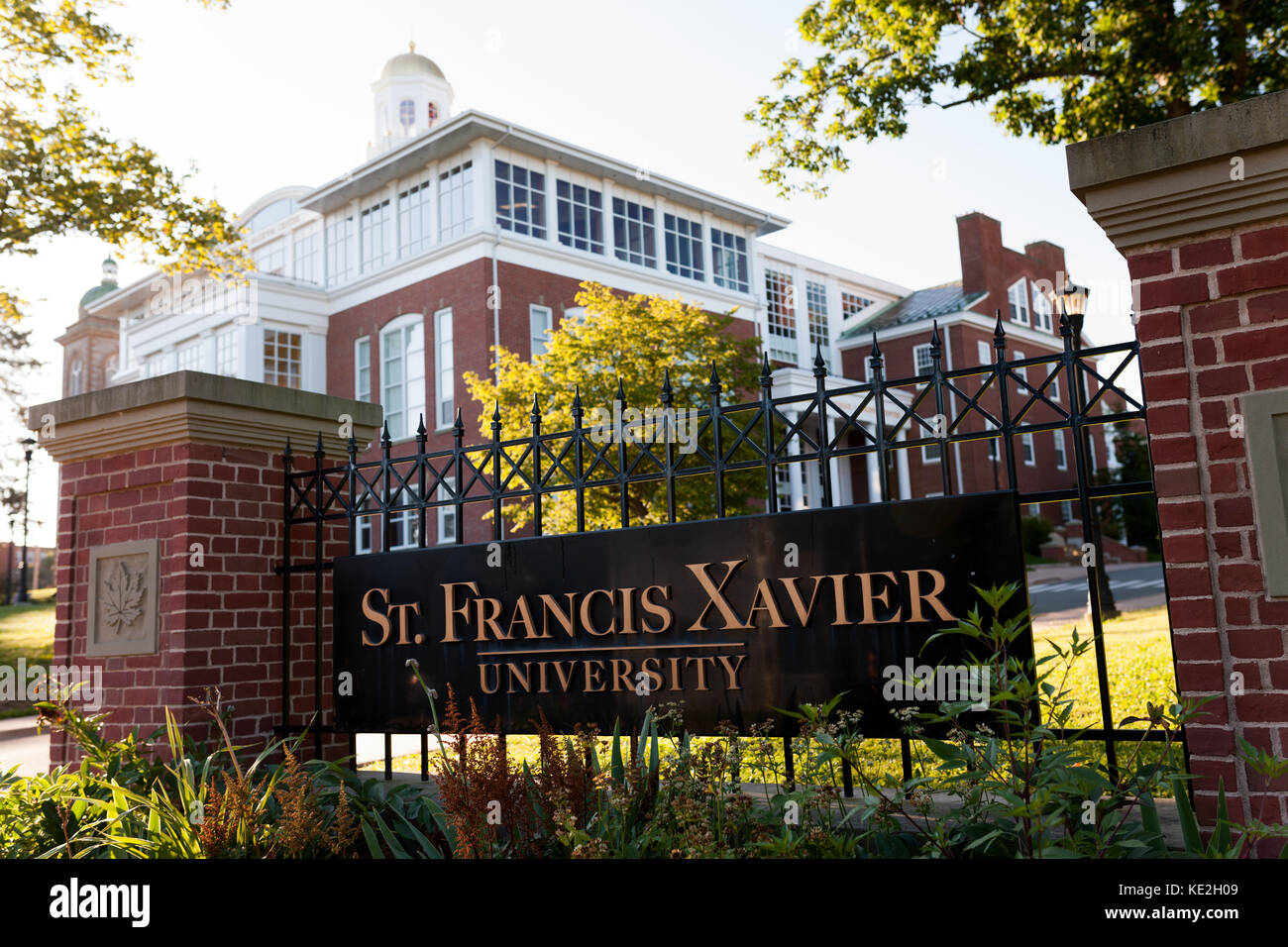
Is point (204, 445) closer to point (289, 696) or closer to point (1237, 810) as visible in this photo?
point (289, 696)

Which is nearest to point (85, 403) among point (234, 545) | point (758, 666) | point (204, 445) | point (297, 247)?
point (204, 445)

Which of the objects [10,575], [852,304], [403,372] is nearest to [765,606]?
[403,372]

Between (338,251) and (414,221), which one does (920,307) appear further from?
(338,251)

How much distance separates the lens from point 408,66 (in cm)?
3412

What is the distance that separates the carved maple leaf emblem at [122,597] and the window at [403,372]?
1849cm

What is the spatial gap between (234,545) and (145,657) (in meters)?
0.84

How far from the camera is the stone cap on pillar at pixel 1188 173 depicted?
334 cm

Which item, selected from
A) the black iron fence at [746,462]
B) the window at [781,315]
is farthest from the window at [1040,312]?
the black iron fence at [746,462]

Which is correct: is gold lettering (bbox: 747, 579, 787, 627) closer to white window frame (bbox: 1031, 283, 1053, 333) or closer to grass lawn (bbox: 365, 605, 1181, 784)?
grass lawn (bbox: 365, 605, 1181, 784)

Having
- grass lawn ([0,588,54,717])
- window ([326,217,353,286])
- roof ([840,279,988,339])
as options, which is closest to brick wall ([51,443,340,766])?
grass lawn ([0,588,54,717])

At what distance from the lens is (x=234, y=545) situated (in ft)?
19.9

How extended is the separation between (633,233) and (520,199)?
3880 millimetres

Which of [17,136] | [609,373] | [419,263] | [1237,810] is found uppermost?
[419,263]
